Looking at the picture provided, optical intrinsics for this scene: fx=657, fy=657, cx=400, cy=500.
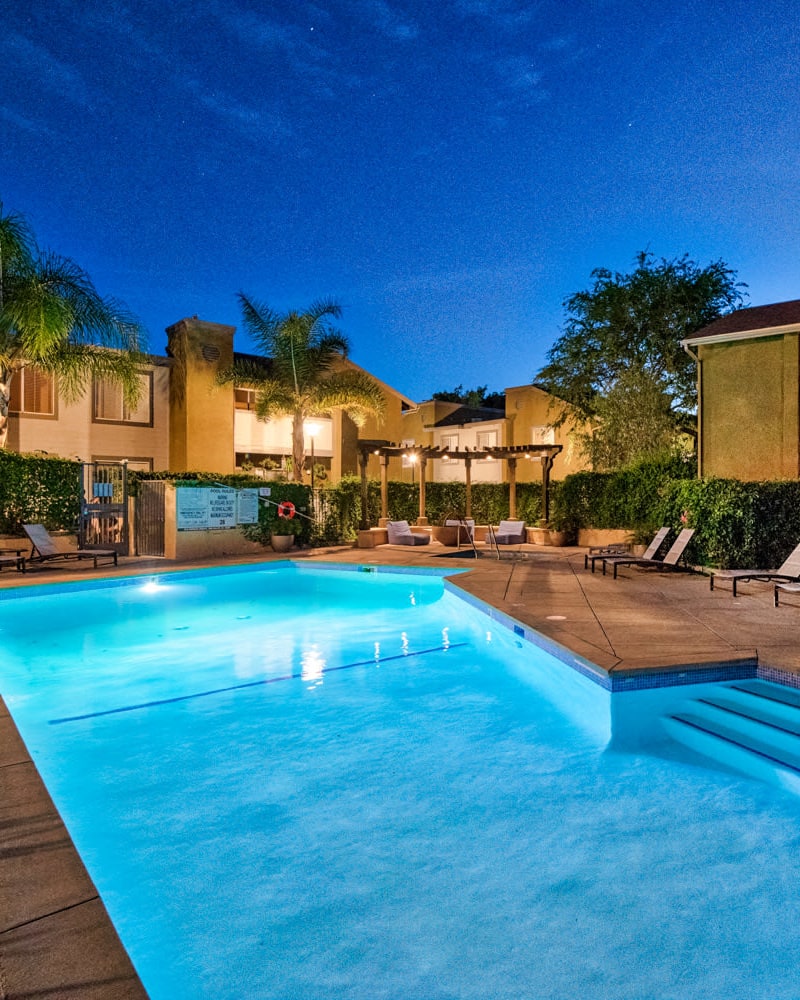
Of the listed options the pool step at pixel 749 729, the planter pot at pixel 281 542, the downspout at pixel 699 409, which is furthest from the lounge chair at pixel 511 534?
the pool step at pixel 749 729

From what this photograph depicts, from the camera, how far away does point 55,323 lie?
14.0m

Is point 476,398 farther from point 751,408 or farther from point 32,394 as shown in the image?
point 751,408

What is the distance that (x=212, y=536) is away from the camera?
16.9m

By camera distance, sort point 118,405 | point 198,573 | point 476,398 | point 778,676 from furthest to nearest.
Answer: point 476,398, point 118,405, point 198,573, point 778,676

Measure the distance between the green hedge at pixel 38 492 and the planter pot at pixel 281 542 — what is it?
4848 millimetres

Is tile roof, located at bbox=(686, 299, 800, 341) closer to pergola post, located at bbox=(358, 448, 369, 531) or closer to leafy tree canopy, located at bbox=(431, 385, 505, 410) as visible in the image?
pergola post, located at bbox=(358, 448, 369, 531)

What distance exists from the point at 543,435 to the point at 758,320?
1403 cm

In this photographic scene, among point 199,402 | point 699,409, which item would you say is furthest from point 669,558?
point 199,402

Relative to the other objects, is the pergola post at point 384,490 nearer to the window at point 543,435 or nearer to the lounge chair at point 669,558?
the lounge chair at point 669,558

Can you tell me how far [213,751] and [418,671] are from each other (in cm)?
293

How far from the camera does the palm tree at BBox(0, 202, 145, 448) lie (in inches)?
554

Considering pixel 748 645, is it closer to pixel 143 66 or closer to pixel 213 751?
pixel 213 751

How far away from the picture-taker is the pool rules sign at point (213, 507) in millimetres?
16250

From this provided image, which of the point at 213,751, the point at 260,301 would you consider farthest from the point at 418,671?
the point at 260,301
